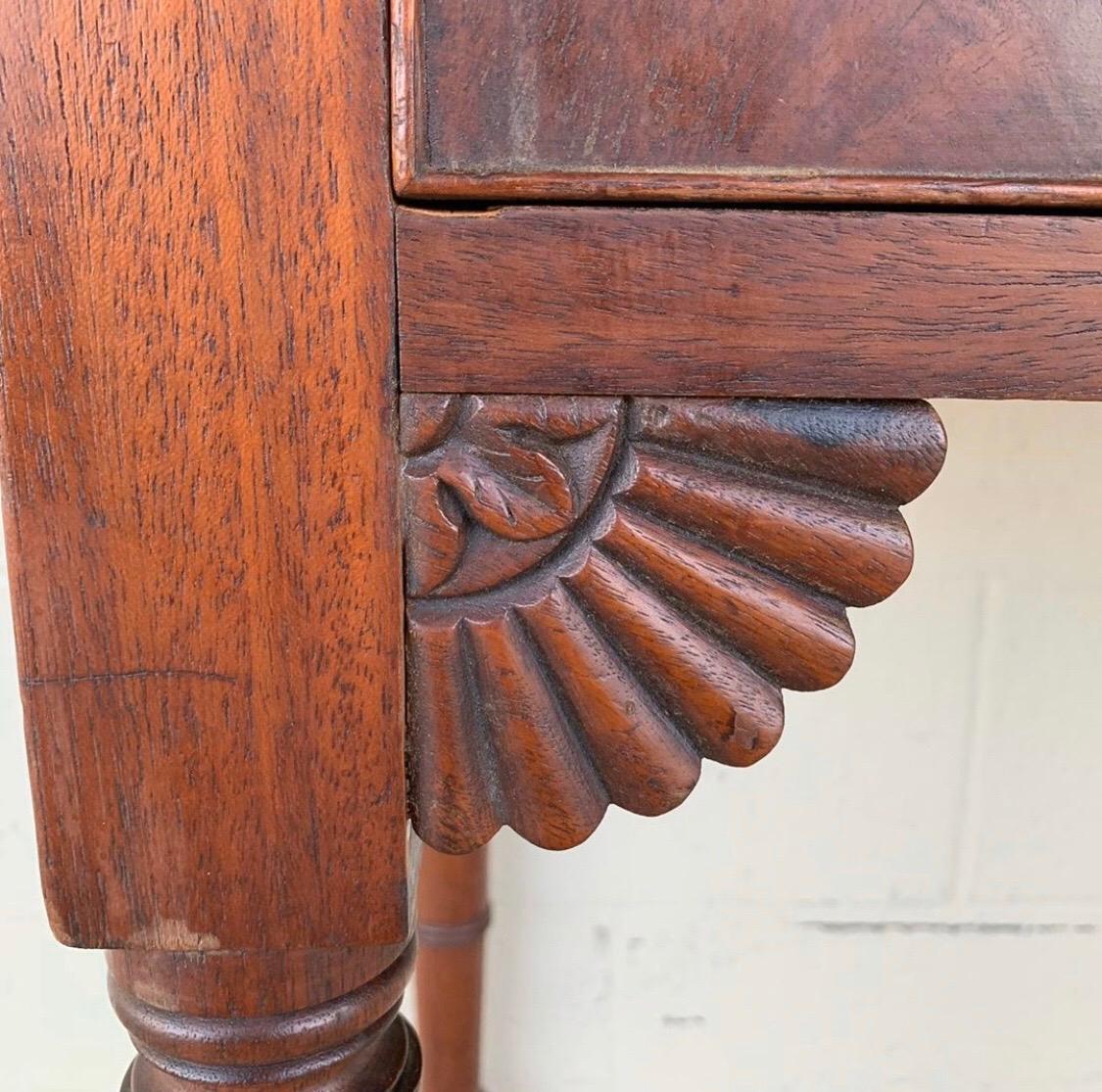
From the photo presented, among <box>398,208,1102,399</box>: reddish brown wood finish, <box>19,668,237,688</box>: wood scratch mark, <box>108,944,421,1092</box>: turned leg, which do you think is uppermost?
<box>398,208,1102,399</box>: reddish brown wood finish

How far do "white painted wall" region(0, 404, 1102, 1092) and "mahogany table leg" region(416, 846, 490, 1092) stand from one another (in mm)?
72

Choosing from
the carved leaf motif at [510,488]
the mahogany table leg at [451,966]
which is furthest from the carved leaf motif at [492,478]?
the mahogany table leg at [451,966]

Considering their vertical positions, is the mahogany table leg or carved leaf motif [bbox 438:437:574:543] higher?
carved leaf motif [bbox 438:437:574:543]

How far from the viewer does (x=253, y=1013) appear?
32cm

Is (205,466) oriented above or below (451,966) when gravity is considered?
above

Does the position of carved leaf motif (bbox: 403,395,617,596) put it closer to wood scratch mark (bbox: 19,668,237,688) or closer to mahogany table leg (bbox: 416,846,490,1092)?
wood scratch mark (bbox: 19,668,237,688)

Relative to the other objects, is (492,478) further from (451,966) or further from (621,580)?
(451,966)

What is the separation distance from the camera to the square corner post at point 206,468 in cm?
25

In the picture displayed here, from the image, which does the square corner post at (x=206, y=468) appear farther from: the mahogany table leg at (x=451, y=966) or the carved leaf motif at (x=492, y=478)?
the mahogany table leg at (x=451, y=966)

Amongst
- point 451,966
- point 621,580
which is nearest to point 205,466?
point 621,580

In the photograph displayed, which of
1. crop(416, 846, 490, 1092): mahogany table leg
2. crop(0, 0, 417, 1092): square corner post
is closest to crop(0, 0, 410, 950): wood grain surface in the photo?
crop(0, 0, 417, 1092): square corner post

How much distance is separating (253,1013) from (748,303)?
0.79 ft

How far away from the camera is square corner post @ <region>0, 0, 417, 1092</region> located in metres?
0.25

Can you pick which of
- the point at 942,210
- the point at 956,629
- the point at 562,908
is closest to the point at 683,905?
the point at 562,908
